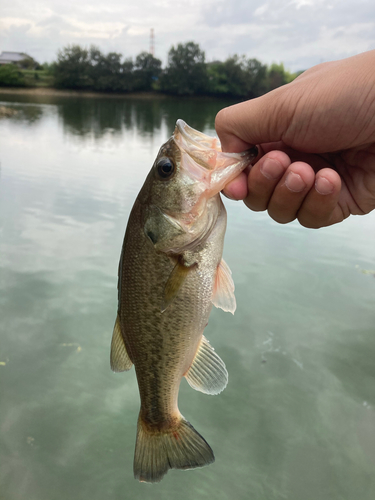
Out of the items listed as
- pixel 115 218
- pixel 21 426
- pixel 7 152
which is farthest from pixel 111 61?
pixel 21 426

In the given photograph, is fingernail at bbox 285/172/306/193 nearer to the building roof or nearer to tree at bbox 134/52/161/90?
tree at bbox 134/52/161/90

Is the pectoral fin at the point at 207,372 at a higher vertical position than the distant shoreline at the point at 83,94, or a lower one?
higher

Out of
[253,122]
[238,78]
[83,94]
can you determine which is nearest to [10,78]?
[83,94]

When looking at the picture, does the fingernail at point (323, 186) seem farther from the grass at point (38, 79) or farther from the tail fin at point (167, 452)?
the grass at point (38, 79)

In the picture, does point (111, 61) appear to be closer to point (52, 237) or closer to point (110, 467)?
point (52, 237)

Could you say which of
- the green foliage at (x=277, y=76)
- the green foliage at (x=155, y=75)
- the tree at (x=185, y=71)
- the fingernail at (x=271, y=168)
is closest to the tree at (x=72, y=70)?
the green foliage at (x=155, y=75)

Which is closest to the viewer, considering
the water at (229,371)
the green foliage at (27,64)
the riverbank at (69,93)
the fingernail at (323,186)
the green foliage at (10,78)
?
the fingernail at (323,186)

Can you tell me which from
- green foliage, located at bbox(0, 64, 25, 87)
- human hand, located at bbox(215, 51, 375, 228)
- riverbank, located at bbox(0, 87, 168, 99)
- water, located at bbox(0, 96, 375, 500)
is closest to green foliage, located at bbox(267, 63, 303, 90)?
riverbank, located at bbox(0, 87, 168, 99)

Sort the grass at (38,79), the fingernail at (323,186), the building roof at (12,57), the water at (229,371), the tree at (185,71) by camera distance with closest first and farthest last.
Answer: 1. the fingernail at (323,186)
2. the water at (229,371)
3. the grass at (38,79)
4. the tree at (185,71)
5. the building roof at (12,57)
